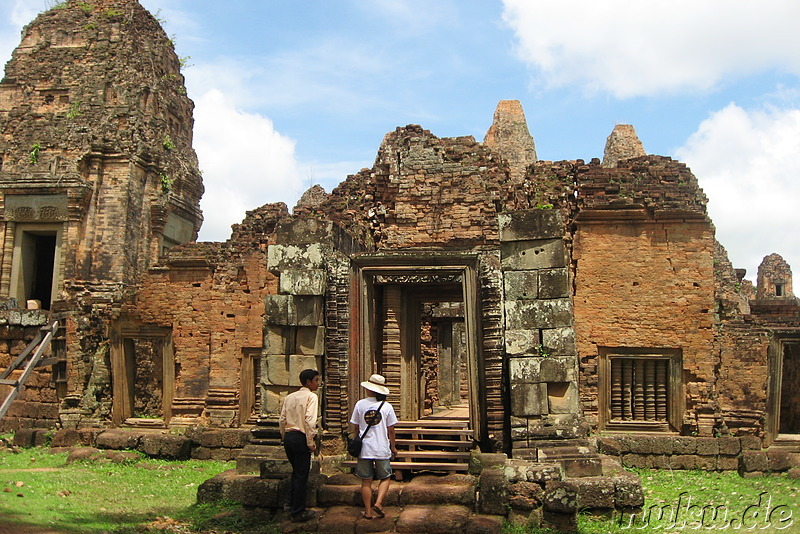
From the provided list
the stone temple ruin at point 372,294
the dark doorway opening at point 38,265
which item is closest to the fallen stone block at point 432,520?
the stone temple ruin at point 372,294

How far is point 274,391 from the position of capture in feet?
29.5

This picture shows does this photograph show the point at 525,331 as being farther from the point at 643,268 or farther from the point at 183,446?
the point at 183,446

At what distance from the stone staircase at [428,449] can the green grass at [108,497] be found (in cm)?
199

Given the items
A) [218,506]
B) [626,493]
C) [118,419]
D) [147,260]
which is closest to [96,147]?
[147,260]

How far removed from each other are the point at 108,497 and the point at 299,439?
4.20 metres

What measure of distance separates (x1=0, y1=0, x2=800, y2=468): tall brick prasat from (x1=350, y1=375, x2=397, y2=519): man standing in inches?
58.3

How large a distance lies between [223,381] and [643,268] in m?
9.03

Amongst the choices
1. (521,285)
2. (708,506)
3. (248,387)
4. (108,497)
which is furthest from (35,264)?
(708,506)

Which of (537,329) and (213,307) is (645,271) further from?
(213,307)

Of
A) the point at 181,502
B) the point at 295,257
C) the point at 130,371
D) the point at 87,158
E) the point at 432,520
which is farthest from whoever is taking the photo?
the point at 87,158

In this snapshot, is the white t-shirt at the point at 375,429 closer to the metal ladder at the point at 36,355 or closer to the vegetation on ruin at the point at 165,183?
the metal ladder at the point at 36,355

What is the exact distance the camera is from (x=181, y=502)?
9562 millimetres

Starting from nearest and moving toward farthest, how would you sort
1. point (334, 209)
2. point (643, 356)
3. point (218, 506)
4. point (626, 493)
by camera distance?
point (626, 493) → point (218, 506) → point (334, 209) → point (643, 356)

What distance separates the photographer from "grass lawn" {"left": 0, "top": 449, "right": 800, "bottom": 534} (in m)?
7.63
